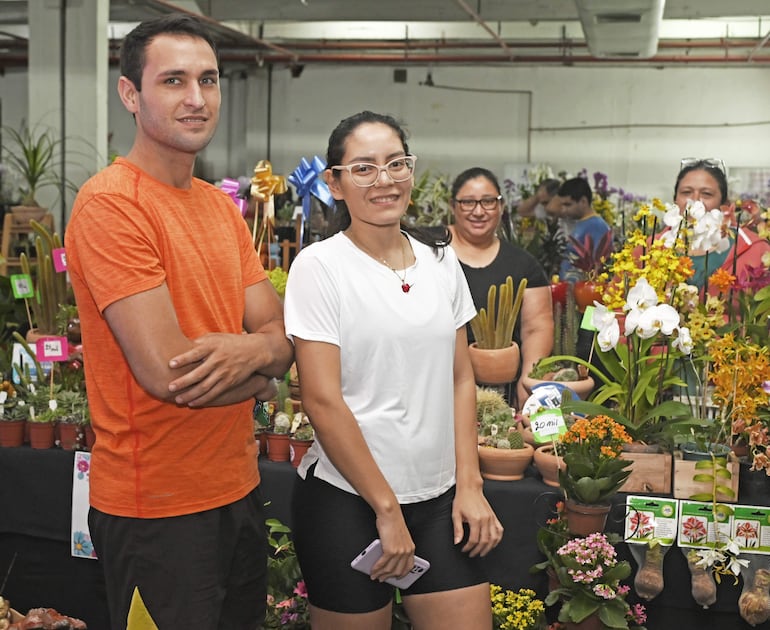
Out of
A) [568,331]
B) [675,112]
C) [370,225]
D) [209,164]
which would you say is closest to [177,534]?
[370,225]

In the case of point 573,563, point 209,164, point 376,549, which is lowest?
point 573,563

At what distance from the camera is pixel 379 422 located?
1751 mm

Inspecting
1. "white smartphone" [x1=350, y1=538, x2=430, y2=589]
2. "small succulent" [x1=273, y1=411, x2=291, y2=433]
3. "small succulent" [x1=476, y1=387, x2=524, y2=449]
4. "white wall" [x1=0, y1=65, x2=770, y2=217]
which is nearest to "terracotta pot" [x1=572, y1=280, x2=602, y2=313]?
"small succulent" [x1=476, y1=387, x2=524, y2=449]

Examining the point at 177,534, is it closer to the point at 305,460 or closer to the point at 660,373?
the point at 305,460

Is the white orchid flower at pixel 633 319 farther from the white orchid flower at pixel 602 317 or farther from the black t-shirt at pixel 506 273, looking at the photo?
the black t-shirt at pixel 506 273

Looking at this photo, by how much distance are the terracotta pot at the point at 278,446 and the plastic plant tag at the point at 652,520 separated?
100 centimetres

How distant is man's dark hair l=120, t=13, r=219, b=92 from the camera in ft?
5.41

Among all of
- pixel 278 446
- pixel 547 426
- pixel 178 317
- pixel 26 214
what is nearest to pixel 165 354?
pixel 178 317

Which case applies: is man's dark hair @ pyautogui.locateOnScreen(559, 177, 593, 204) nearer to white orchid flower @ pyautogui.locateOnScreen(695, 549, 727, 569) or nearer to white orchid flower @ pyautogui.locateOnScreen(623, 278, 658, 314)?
white orchid flower @ pyautogui.locateOnScreen(623, 278, 658, 314)

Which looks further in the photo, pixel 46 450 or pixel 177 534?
pixel 46 450

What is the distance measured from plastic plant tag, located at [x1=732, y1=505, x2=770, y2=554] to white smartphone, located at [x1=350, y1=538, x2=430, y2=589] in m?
1.08

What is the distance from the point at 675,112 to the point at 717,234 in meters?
9.55

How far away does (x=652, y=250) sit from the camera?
7.97ft

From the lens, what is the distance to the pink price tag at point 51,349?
10.3 feet
